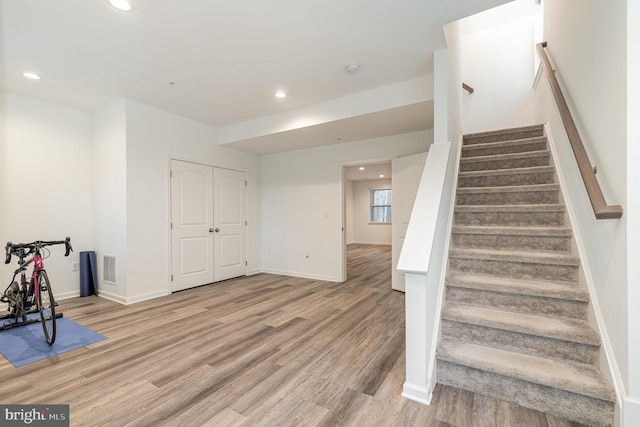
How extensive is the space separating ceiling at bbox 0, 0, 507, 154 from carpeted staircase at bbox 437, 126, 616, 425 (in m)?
1.45

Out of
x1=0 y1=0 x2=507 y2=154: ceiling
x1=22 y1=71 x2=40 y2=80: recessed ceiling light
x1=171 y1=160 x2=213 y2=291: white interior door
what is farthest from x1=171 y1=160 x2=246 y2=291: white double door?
x1=22 y1=71 x2=40 y2=80: recessed ceiling light

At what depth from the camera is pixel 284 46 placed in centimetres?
253

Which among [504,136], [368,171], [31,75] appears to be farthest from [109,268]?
[368,171]

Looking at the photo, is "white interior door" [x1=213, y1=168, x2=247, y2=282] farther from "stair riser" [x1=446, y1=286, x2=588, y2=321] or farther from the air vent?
"stair riser" [x1=446, y1=286, x2=588, y2=321]

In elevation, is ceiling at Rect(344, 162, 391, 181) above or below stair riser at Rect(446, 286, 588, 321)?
above

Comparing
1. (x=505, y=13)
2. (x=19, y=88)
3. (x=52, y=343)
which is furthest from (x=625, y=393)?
(x=19, y=88)

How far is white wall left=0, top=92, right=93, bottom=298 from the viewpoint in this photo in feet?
11.1

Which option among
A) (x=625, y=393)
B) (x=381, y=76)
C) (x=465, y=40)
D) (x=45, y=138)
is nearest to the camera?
(x=625, y=393)

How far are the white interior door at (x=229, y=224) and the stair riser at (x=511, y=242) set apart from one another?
379cm

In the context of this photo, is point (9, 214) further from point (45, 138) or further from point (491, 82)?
point (491, 82)

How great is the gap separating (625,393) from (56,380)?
3448 millimetres

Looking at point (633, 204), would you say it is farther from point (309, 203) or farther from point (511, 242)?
point (309, 203)

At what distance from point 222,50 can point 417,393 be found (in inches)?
125

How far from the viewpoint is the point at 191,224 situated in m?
4.41
